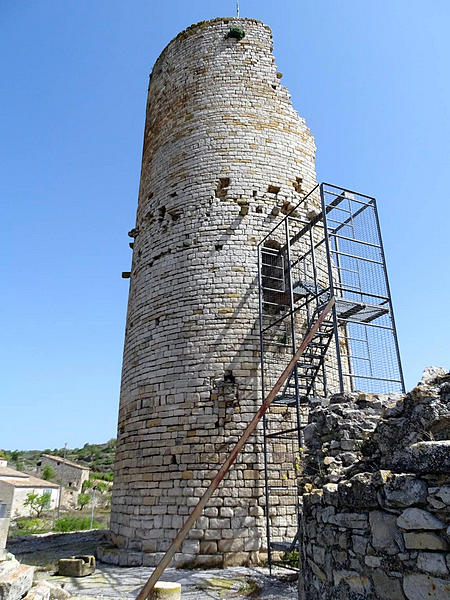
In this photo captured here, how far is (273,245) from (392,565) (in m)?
7.33

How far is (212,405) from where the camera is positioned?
7.77m

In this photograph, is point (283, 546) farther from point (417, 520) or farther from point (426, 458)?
point (426, 458)

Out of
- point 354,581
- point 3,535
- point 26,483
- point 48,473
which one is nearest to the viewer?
point 354,581

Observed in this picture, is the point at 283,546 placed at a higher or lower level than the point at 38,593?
higher

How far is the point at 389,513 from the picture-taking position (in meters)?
2.66

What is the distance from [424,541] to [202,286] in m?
6.75

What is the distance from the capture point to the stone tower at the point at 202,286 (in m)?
7.29

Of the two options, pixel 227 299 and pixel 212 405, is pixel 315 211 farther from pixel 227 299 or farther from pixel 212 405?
pixel 212 405

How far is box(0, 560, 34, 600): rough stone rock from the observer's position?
13.0 feet

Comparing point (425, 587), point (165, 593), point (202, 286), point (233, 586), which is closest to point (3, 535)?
point (165, 593)

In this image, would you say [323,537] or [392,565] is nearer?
[392,565]

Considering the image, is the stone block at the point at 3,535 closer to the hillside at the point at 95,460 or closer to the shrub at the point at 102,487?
the shrub at the point at 102,487

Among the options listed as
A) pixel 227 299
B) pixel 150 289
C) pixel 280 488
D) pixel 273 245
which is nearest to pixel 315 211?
pixel 273 245

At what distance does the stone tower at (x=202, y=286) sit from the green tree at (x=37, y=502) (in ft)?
74.6
